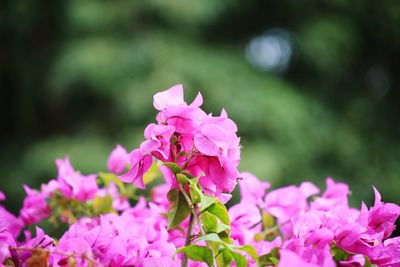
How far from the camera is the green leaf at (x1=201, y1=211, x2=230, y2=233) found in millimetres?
503

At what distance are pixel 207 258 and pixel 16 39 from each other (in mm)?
4740

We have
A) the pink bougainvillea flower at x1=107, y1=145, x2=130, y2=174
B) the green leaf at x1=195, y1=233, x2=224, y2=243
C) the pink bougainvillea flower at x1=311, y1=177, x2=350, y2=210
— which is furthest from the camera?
the pink bougainvillea flower at x1=107, y1=145, x2=130, y2=174

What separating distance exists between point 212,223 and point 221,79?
3274 millimetres

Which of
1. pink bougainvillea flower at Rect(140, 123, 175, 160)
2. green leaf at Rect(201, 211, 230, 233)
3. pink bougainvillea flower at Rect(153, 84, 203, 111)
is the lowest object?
green leaf at Rect(201, 211, 230, 233)

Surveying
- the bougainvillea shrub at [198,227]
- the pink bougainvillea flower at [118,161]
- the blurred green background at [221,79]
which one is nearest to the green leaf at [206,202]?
the bougainvillea shrub at [198,227]

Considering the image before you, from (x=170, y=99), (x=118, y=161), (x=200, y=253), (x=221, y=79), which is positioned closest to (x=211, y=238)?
(x=200, y=253)

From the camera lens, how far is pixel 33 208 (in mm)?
805

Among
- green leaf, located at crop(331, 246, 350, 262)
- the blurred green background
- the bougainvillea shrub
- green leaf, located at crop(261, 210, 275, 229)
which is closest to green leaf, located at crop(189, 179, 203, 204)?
the bougainvillea shrub


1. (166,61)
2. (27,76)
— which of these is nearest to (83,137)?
(166,61)

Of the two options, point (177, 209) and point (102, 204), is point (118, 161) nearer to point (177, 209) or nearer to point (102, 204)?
point (102, 204)

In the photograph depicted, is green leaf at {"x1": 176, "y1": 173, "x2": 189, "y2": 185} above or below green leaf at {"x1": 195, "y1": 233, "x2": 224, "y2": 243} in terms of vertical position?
above

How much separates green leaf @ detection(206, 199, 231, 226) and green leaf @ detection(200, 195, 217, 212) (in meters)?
0.01

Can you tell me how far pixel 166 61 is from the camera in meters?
3.68

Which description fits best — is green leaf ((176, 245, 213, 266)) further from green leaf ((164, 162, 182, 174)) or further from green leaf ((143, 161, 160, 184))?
green leaf ((143, 161, 160, 184))
